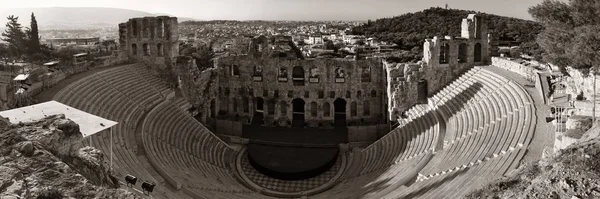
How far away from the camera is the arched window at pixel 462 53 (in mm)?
33750

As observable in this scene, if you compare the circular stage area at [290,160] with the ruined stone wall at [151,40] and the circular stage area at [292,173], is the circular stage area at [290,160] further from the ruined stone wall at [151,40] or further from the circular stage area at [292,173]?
the ruined stone wall at [151,40]

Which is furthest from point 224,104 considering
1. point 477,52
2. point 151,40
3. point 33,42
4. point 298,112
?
point 33,42

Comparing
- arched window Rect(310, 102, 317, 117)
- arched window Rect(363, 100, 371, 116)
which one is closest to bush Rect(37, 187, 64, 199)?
arched window Rect(310, 102, 317, 117)

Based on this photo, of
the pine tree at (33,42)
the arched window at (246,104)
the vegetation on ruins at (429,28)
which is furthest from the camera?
the vegetation on ruins at (429,28)

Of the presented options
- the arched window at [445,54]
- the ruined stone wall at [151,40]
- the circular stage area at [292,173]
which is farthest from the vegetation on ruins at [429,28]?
the ruined stone wall at [151,40]

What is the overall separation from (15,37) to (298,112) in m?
37.3

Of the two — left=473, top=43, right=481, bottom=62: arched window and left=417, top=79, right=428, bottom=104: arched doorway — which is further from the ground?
left=473, top=43, right=481, bottom=62: arched window

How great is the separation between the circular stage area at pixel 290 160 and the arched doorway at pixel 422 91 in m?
6.53

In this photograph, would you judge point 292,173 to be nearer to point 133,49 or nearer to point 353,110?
point 353,110

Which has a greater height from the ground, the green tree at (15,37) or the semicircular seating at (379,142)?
the green tree at (15,37)

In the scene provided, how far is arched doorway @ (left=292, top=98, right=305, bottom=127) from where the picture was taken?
3821cm

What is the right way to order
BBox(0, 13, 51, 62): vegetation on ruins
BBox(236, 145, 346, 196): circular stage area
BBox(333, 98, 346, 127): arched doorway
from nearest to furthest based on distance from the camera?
1. BBox(236, 145, 346, 196): circular stage area
2. BBox(333, 98, 346, 127): arched doorway
3. BBox(0, 13, 51, 62): vegetation on ruins

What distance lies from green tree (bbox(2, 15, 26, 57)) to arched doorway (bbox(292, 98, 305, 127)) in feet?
113

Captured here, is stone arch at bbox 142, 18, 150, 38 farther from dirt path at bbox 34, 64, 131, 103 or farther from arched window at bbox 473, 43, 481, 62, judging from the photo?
arched window at bbox 473, 43, 481, 62
